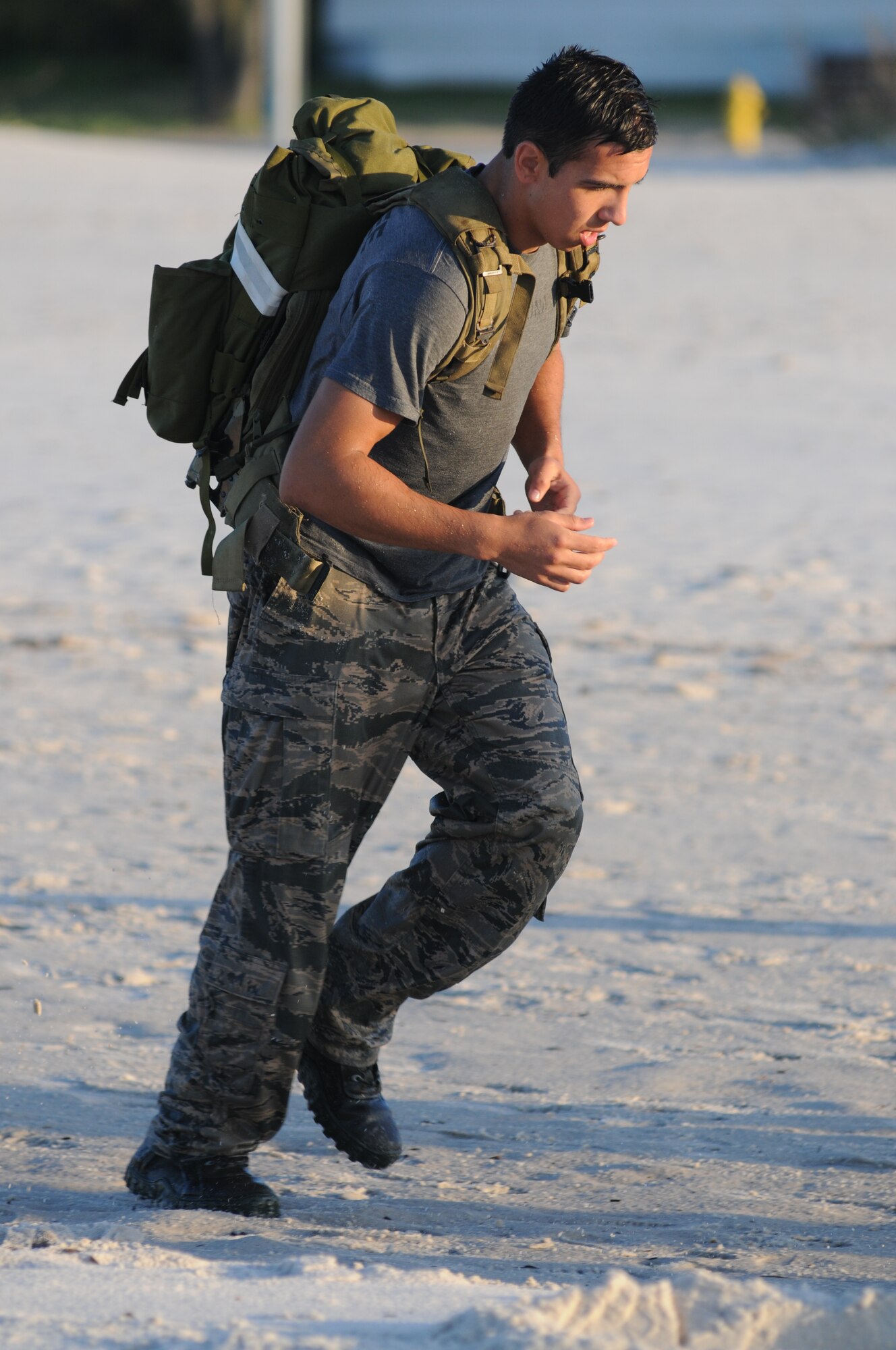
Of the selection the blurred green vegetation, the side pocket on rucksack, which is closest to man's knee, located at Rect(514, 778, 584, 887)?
the side pocket on rucksack

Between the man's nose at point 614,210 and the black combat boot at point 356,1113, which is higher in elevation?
the man's nose at point 614,210

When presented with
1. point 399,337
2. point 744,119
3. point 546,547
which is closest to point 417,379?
point 399,337

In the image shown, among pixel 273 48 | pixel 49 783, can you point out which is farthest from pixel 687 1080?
pixel 273 48

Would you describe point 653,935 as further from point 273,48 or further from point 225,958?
point 273,48

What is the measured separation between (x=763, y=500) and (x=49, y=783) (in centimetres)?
496

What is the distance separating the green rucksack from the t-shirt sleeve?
2.2 inches

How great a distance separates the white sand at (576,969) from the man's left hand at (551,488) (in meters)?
0.72

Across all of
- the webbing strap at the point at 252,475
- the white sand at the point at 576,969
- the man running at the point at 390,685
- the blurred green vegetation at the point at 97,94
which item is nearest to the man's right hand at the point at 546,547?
the man running at the point at 390,685

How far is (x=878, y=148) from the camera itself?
84.4 ft

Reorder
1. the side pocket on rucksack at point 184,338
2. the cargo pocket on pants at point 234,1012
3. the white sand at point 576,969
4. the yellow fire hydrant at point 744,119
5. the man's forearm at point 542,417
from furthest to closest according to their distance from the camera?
the yellow fire hydrant at point 744,119 → the man's forearm at point 542,417 → the cargo pocket on pants at point 234,1012 → the side pocket on rucksack at point 184,338 → the white sand at point 576,969

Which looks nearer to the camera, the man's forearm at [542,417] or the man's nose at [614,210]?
the man's nose at [614,210]

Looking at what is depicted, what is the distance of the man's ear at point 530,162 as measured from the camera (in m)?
2.88

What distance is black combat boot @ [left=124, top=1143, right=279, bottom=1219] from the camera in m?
3.17

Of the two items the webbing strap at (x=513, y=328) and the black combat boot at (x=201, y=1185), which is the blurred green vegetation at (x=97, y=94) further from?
the black combat boot at (x=201, y=1185)
